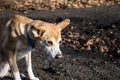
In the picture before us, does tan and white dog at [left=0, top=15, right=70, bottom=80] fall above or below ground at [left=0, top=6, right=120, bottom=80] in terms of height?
above

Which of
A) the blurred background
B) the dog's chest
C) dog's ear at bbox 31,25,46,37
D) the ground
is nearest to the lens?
dog's ear at bbox 31,25,46,37

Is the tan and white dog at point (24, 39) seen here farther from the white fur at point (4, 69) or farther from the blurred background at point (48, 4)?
the blurred background at point (48, 4)

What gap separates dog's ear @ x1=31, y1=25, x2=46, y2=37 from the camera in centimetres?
600

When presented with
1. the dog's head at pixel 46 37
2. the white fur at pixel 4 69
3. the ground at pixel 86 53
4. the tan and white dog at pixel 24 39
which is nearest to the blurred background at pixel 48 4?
the ground at pixel 86 53

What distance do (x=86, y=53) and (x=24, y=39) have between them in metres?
2.29

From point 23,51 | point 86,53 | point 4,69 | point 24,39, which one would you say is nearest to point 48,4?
point 86,53

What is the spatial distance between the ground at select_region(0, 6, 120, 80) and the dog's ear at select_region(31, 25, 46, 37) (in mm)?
1202

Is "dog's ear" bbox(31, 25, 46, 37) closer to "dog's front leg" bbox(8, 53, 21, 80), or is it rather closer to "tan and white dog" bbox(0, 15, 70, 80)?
"tan and white dog" bbox(0, 15, 70, 80)

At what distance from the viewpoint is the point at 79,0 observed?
14758 mm

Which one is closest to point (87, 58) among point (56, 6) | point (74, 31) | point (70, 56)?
point (70, 56)

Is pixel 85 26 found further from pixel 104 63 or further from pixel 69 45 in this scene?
pixel 104 63

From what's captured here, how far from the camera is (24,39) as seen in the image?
636 cm

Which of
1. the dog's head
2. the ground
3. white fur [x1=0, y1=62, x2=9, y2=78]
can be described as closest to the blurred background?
the ground

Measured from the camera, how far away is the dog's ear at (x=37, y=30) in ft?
19.7
